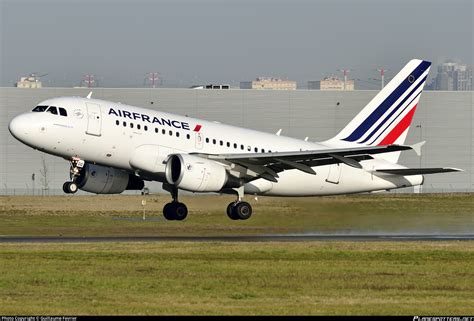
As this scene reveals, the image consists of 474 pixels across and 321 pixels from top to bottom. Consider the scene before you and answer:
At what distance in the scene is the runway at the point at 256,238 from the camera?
40.5 metres

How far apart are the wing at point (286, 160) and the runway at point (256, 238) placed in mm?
3142

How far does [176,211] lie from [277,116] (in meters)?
49.0

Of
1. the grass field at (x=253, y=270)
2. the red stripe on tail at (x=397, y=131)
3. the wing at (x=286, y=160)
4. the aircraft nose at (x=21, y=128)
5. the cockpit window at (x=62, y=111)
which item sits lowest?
the grass field at (x=253, y=270)

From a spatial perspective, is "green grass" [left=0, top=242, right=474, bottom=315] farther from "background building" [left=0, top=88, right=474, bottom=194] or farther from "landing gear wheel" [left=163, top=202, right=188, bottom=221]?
"background building" [left=0, top=88, right=474, bottom=194]

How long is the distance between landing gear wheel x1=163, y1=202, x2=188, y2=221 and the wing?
300cm

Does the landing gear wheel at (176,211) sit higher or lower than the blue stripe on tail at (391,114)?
lower

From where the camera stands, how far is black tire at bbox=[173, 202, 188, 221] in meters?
46.8

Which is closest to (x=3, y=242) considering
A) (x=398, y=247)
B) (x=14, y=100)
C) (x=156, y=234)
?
(x=156, y=234)

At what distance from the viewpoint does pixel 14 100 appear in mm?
92812

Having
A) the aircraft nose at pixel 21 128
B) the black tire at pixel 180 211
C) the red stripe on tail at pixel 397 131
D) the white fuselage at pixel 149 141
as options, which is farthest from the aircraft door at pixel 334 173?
the aircraft nose at pixel 21 128

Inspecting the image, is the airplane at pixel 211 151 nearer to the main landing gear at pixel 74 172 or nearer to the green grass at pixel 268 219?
the main landing gear at pixel 74 172

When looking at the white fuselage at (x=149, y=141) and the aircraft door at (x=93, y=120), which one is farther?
the aircraft door at (x=93, y=120)

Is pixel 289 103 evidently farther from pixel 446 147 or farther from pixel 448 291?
pixel 448 291

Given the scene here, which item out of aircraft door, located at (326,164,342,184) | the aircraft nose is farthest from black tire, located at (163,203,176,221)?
the aircraft nose
